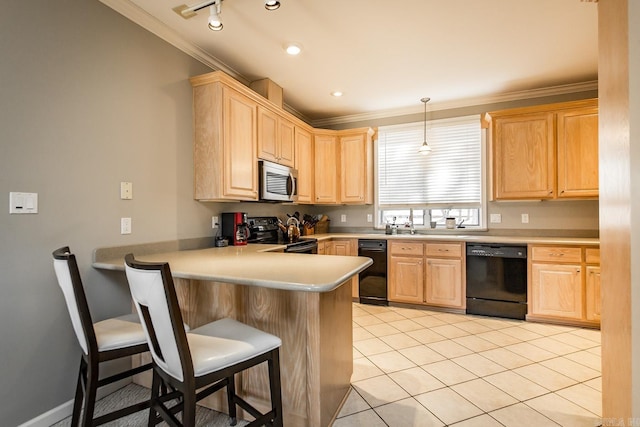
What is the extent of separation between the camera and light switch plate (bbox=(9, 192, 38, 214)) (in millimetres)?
1640

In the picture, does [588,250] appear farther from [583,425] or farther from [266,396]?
[266,396]

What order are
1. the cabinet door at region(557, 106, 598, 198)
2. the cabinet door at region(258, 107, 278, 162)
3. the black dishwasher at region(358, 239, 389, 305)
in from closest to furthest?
the cabinet door at region(258, 107, 278, 162) → the cabinet door at region(557, 106, 598, 198) → the black dishwasher at region(358, 239, 389, 305)

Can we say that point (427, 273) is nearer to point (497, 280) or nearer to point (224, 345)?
point (497, 280)

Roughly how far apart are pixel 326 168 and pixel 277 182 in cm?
128

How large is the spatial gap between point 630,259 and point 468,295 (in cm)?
263

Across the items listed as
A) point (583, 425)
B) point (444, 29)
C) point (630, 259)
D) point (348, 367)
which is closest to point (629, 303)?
point (630, 259)

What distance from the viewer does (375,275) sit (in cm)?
411

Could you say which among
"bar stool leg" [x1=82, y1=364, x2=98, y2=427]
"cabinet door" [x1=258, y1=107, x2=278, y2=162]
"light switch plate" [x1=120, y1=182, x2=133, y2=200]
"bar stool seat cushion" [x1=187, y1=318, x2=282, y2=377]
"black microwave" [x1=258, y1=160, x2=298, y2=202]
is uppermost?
"cabinet door" [x1=258, y1=107, x2=278, y2=162]

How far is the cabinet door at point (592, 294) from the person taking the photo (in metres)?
3.15

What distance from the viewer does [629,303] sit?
1.25 m

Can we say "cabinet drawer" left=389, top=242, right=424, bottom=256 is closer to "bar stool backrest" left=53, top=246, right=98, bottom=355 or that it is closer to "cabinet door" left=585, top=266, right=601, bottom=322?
"cabinet door" left=585, top=266, right=601, bottom=322

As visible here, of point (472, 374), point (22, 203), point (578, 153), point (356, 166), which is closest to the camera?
point (22, 203)

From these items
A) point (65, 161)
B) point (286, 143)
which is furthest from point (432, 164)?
point (65, 161)

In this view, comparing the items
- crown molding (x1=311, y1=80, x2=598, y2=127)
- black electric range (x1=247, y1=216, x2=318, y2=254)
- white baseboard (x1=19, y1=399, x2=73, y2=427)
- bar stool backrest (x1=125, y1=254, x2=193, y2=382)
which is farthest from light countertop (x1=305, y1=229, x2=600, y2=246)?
bar stool backrest (x1=125, y1=254, x2=193, y2=382)
